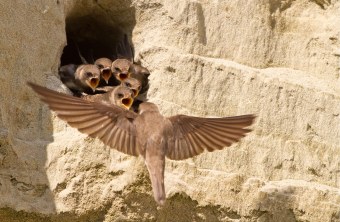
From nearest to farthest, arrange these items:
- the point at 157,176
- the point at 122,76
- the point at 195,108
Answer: the point at 157,176, the point at 195,108, the point at 122,76

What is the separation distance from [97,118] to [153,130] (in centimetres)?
23

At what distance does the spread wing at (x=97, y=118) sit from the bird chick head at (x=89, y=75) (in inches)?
19.5

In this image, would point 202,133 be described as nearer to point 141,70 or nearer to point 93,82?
point 141,70

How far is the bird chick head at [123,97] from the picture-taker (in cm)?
425

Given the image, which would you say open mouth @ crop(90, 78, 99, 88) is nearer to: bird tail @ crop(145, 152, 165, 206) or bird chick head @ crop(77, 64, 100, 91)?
bird chick head @ crop(77, 64, 100, 91)

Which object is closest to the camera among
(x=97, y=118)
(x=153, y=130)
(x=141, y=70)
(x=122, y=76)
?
(x=97, y=118)

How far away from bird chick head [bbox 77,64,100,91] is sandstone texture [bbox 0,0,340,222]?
214 millimetres

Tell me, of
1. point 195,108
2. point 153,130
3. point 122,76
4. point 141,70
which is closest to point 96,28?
point 122,76

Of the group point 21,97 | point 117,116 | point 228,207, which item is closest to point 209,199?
point 228,207

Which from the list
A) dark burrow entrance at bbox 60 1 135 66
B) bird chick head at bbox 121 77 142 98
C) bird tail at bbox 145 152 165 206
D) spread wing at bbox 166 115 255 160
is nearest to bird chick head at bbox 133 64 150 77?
bird chick head at bbox 121 77 142 98

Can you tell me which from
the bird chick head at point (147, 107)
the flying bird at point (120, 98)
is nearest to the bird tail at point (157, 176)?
the bird chick head at point (147, 107)

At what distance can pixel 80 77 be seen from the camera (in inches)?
177

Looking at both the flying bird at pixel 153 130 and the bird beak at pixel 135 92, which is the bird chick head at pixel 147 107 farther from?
the bird beak at pixel 135 92

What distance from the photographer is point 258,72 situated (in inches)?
172
